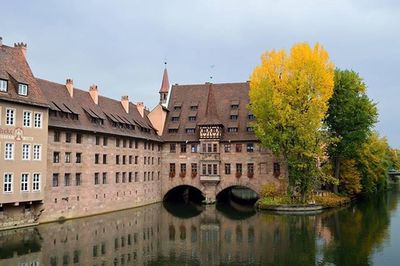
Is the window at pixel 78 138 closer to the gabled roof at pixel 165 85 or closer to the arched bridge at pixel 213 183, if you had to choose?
the arched bridge at pixel 213 183

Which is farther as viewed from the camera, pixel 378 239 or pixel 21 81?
pixel 21 81

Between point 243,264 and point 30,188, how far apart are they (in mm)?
20784

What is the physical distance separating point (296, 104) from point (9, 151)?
29739 mm

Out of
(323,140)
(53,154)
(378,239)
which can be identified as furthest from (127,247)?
(323,140)

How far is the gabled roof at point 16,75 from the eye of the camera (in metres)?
35.9

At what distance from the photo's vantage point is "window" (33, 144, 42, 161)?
37713mm

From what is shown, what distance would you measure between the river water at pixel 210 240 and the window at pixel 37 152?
5.84 meters

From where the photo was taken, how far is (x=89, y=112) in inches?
1868

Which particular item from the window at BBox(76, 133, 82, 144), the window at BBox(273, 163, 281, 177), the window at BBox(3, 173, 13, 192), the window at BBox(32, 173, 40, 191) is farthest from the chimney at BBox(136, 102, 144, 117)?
the window at BBox(3, 173, 13, 192)

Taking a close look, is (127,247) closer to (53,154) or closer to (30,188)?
(30,188)

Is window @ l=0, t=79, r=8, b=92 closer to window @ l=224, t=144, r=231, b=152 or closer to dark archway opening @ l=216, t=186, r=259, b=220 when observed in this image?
dark archway opening @ l=216, t=186, r=259, b=220

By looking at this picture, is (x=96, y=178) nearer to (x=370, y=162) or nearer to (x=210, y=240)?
(x=210, y=240)

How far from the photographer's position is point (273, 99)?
162ft

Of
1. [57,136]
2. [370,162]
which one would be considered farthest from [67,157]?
[370,162]
